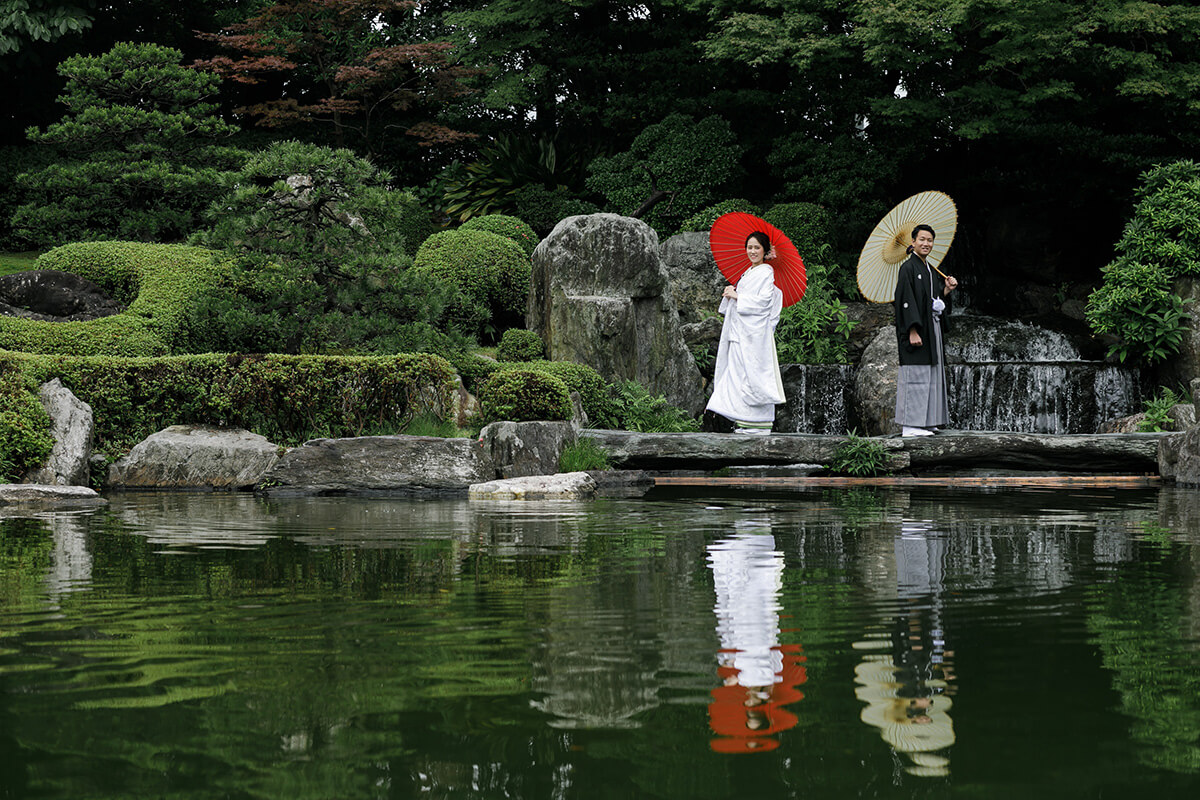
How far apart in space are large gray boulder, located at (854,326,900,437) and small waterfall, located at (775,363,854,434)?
0.27 meters

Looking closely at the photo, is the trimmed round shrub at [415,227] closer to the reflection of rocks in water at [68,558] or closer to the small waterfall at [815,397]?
the small waterfall at [815,397]

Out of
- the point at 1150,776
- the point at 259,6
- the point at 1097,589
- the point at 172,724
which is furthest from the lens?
the point at 259,6

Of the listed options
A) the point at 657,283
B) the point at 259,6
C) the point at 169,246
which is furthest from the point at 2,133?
the point at 657,283

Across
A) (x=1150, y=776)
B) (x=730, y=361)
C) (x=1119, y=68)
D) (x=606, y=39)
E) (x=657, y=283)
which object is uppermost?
(x=606, y=39)

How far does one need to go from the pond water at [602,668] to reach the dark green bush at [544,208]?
1599 centimetres

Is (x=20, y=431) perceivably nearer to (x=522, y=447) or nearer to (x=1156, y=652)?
(x=522, y=447)

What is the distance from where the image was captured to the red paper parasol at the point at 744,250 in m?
13.8

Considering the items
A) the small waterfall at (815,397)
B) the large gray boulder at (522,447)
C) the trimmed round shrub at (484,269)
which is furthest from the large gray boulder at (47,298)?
the small waterfall at (815,397)

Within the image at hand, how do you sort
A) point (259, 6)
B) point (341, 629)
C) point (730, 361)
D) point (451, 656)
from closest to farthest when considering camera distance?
point (451, 656)
point (341, 629)
point (730, 361)
point (259, 6)

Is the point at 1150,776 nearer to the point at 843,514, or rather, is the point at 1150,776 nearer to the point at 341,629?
the point at 341,629

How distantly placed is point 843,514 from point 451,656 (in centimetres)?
508

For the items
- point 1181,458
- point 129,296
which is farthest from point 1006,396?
point 129,296

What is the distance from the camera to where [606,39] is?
24.2m

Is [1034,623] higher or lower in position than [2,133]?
lower
